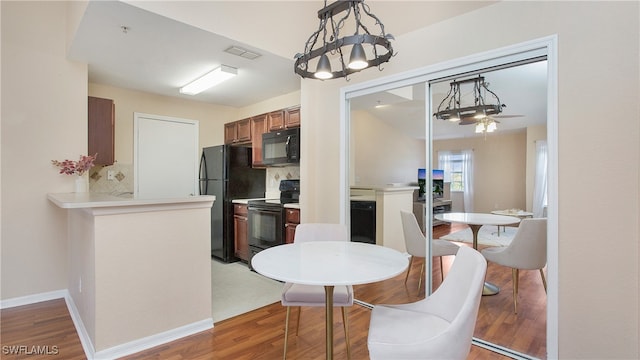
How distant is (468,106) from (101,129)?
3.75 m

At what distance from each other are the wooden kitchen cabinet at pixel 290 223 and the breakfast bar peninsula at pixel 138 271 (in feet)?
4.08

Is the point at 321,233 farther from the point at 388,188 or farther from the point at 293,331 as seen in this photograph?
the point at 388,188

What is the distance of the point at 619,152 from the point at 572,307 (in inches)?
36.9

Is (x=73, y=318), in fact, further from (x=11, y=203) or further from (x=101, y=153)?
(x=101, y=153)

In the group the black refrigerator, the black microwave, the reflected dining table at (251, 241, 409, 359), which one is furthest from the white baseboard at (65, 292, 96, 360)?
the black microwave

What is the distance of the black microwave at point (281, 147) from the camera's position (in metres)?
3.74

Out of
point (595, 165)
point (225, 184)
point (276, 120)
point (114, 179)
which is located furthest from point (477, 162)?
point (114, 179)

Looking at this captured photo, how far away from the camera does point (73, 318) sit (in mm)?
2602

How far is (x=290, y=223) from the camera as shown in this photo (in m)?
3.64

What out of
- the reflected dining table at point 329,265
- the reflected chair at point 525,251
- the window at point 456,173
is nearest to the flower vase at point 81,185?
the reflected dining table at point 329,265

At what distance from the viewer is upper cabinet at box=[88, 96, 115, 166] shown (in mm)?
3387

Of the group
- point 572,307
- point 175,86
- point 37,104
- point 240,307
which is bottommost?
point 240,307

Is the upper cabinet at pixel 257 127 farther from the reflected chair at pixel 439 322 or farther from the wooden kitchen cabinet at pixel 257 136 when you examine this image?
the reflected chair at pixel 439 322

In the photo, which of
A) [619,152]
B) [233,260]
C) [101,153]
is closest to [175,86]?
[101,153]
